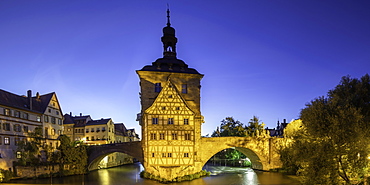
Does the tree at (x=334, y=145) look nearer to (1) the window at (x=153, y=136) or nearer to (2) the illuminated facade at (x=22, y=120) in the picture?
(1) the window at (x=153, y=136)

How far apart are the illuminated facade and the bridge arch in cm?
2191

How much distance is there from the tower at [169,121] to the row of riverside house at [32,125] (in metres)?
16.2

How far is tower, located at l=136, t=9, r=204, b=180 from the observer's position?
3109cm

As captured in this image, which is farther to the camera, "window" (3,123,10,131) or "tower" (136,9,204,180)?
"window" (3,123,10,131)

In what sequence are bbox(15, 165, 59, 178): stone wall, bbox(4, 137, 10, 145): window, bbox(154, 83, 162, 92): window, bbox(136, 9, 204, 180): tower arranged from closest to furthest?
bbox(136, 9, 204, 180): tower
bbox(4, 137, 10, 145): window
bbox(15, 165, 59, 178): stone wall
bbox(154, 83, 162, 92): window

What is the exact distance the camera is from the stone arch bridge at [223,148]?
3416 cm

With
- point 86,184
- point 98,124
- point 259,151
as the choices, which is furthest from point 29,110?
point 259,151

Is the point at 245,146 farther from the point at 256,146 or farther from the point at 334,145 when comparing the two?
the point at 334,145

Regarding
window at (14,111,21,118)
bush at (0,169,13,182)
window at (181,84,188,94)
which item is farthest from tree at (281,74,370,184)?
window at (14,111,21,118)

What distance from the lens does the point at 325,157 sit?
54.0ft

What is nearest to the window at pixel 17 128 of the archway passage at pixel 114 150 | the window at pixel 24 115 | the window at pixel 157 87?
the window at pixel 24 115

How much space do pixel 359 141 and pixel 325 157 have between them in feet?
7.87

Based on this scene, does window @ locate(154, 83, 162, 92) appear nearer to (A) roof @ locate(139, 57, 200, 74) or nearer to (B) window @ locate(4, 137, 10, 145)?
(A) roof @ locate(139, 57, 200, 74)

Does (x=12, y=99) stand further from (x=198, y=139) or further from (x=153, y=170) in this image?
(x=198, y=139)
